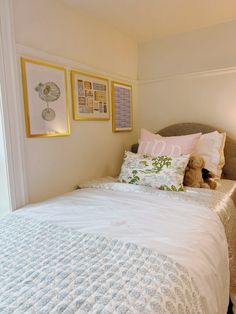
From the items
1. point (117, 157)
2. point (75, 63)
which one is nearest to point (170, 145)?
point (117, 157)

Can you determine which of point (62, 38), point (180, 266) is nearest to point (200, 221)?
point (180, 266)

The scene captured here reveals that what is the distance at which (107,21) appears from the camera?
225cm

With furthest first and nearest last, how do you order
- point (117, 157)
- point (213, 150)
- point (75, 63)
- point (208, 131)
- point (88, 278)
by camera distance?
point (117, 157) < point (208, 131) < point (213, 150) < point (75, 63) < point (88, 278)

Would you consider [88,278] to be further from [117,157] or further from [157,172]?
[117,157]

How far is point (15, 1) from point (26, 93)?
1.92ft

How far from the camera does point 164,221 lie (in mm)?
1300

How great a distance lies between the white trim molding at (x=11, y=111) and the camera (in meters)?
1.52

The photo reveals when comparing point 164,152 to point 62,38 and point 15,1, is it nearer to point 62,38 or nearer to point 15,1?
point 62,38

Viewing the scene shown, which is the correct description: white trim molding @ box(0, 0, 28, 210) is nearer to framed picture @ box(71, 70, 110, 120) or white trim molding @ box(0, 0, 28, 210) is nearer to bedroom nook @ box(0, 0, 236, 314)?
bedroom nook @ box(0, 0, 236, 314)

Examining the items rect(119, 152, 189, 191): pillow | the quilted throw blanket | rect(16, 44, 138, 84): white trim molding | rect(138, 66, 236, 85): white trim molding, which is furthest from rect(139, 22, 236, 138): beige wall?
the quilted throw blanket

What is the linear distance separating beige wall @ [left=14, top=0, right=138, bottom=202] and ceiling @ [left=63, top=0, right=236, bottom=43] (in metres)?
0.13

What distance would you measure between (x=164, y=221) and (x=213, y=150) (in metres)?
1.14

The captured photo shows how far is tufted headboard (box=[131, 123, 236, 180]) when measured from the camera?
227 centimetres

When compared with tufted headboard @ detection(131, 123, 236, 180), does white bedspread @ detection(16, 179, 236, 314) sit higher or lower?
lower
